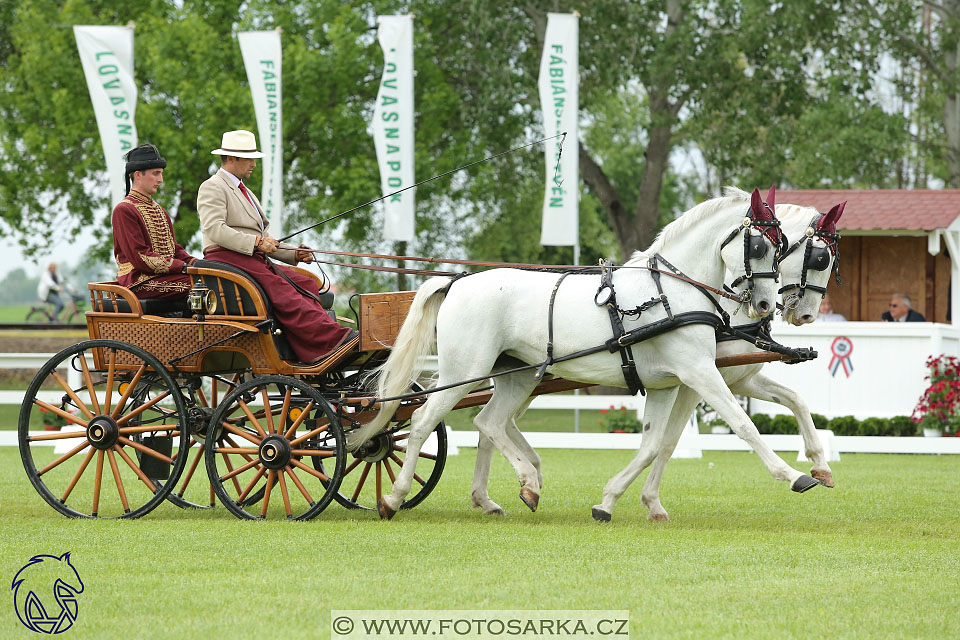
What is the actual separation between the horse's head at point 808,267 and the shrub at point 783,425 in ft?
27.1

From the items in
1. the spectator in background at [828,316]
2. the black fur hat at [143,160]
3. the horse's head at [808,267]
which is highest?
the black fur hat at [143,160]

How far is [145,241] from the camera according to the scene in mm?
8211

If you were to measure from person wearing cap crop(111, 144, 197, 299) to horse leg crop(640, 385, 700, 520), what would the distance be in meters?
3.29

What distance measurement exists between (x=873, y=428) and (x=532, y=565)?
10.4 m

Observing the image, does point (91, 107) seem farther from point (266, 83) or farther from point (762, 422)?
point (762, 422)

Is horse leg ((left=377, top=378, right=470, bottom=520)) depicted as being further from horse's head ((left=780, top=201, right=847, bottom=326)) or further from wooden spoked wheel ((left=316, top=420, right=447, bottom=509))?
horse's head ((left=780, top=201, right=847, bottom=326))

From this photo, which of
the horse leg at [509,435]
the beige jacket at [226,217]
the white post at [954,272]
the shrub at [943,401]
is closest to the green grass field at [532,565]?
the horse leg at [509,435]

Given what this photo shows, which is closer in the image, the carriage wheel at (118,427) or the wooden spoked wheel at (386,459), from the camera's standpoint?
the carriage wheel at (118,427)

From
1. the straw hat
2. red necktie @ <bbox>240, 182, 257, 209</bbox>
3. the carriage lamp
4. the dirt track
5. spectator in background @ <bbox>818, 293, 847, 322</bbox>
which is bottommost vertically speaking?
the dirt track

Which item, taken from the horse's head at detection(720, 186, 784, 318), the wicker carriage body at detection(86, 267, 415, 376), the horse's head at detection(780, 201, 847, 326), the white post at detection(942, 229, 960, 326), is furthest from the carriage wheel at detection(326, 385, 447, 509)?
the white post at detection(942, 229, 960, 326)

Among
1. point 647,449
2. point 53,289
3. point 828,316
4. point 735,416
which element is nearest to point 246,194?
point 647,449

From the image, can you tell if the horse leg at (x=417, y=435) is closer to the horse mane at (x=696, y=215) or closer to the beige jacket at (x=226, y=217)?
the beige jacket at (x=226, y=217)

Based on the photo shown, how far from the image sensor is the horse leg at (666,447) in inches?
326

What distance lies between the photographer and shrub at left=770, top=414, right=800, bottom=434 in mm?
15645
